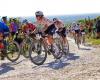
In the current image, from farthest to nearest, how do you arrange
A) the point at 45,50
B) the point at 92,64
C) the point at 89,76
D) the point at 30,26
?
the point at 30,26 < the point at 45,50 < the point at 92,64 < the point at 89,76

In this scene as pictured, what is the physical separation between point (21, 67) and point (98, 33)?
23.4 metres

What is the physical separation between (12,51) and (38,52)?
1395 mm

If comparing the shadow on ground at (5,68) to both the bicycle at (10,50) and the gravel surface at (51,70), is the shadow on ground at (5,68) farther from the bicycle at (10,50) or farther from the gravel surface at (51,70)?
the bicycle at (10,50)

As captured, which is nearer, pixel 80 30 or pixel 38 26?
pixel 38 26

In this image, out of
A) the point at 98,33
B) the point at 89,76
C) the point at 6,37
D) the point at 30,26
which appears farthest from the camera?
the point at 98,33

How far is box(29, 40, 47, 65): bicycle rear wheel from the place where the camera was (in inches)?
605

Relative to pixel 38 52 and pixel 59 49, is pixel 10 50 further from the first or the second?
pixel 59 49

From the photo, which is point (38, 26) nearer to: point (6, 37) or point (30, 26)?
point (6, 37)

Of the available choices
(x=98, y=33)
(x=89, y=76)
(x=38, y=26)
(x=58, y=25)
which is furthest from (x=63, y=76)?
(x=98, y=33)

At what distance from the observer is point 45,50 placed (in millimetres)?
15422

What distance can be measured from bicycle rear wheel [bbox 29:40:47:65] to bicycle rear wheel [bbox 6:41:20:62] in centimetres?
121

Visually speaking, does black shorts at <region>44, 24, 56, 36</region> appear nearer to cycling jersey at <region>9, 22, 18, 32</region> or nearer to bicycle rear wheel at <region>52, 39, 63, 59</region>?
bicycle rear wheel at <region>52, 39, 63, 59</region>

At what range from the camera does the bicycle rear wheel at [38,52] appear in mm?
15375

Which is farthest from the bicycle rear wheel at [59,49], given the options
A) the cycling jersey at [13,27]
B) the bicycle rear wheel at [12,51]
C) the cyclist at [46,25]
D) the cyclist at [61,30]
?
the cycling jersey at [13,27]
